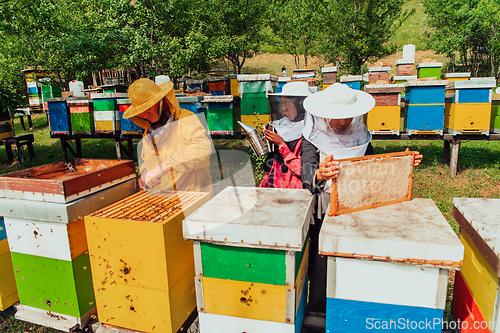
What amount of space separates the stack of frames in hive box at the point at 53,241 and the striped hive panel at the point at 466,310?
6.39 feet

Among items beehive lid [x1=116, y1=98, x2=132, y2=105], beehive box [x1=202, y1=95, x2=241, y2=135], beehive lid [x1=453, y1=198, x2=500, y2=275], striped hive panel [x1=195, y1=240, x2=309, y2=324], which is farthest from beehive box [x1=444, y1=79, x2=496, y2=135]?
beehive lid [x1=116, y1=98, x2=132, y2=105]

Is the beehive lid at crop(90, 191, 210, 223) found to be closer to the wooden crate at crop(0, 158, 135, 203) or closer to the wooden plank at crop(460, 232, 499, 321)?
the wooden crate at crop(0, 158, 135, 203)

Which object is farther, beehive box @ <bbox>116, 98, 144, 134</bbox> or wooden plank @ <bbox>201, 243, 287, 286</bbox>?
beehive box @ <bbox>116, 98, 144, 134</bbox>

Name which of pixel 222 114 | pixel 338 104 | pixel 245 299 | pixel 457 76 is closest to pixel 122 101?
pixel 222 114

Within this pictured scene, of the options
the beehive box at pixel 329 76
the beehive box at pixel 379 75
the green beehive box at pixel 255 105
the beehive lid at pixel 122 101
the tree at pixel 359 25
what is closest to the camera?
the green beehive box at pixel 255 105

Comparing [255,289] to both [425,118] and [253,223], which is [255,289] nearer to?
[253,223]

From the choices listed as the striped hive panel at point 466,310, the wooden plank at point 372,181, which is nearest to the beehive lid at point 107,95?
the wooden plank at point 372,181

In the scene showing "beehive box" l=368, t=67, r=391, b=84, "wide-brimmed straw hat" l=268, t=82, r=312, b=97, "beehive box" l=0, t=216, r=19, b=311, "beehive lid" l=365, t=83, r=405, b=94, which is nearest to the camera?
"beehive box" l=0, t=216, r=19, b=311

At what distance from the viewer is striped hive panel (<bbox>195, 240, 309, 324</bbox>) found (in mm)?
1330

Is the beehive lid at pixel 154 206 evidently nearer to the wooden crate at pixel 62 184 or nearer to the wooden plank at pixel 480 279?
the wooden crate at pixel 62 184

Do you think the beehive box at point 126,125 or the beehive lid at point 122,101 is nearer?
the beehive lid at point 122,101

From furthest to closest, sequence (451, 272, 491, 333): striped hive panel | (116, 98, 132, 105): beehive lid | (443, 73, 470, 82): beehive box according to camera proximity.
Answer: (443, 73, 470, 82): beehive box
(116, 98, 132, 105): beehive lid
(451, 272, 491, 333): striped hive panel

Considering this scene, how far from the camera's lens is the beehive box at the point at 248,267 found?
131cm

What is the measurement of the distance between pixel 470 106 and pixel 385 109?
123 centimetres
